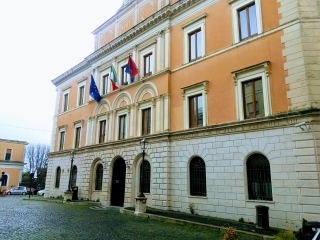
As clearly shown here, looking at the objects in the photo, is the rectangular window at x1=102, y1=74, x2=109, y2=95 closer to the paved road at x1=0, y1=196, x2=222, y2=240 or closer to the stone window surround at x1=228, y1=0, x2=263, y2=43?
the stone window surround at x1=228, y1=0, x2=263, y2=43

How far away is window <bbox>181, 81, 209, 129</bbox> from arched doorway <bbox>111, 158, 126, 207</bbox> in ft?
22.0

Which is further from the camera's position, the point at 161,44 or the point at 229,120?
the point at 161,44

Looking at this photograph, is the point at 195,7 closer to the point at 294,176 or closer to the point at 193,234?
the point at 294,176

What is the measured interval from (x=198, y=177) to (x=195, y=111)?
3792 millimetres

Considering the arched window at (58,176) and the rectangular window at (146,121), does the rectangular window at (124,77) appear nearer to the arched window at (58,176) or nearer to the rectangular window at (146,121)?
the rectangular window at (146,121)

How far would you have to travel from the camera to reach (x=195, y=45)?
16.3 m

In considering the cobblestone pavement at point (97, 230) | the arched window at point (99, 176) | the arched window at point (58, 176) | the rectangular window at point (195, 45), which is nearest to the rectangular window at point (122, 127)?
the arched window at point (99, 176)

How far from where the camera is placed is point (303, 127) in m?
10.6

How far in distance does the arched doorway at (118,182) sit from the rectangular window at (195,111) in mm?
6794

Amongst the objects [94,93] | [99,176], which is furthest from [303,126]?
[94,93]

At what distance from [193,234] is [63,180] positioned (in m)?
18.6

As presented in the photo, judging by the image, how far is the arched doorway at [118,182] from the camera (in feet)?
62.5

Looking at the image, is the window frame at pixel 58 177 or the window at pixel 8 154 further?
the window at pixel 8 154

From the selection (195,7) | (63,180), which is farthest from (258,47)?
(63,180)
